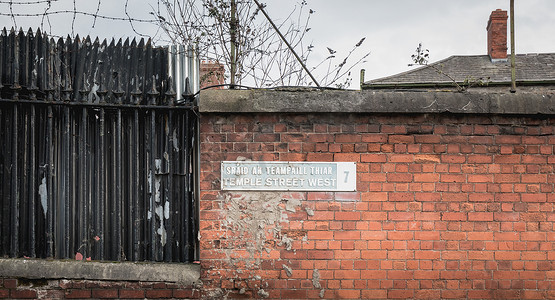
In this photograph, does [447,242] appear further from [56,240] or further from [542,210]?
[56,240]

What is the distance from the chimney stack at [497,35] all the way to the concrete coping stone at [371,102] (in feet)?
42.0

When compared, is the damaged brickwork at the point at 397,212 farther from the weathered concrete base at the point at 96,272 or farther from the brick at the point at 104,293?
the brick at the point at 104,293

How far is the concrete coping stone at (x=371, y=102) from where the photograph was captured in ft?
12.2

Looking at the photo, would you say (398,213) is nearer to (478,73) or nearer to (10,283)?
(10,283)

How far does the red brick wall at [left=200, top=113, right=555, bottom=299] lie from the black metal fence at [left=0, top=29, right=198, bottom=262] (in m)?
0.34

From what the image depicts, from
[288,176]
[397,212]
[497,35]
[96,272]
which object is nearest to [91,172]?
[96,272]

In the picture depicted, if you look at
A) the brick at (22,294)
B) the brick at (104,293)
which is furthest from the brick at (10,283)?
the brick at (104,293)

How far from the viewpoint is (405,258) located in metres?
3.79

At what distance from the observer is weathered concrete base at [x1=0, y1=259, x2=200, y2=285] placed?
12.5 ft

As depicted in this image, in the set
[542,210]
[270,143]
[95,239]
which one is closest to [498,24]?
[542,210]

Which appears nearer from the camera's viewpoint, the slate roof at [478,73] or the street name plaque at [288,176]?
the street name plaque at [288,176]

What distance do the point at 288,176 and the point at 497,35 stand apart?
1462cm

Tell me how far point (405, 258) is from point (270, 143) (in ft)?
5.19

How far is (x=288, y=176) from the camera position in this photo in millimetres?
3787
